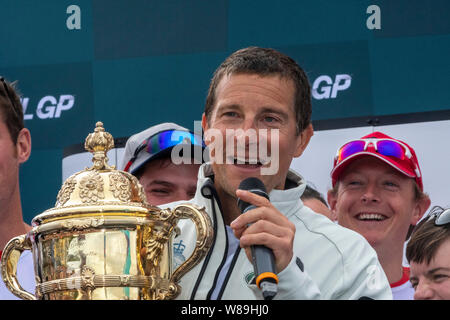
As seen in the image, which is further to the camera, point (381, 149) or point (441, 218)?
point (381, 149)

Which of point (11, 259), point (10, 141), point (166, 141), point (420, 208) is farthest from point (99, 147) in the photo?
point (420, 208)

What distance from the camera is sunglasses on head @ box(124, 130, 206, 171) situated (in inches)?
83.4

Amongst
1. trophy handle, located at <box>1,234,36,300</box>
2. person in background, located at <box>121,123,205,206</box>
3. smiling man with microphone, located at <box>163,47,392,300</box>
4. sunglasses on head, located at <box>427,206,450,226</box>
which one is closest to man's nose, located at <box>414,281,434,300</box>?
sunglasses on head, located at <box>427,206,450,226</box>

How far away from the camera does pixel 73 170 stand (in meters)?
3.29

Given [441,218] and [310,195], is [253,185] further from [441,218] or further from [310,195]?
[310,195]

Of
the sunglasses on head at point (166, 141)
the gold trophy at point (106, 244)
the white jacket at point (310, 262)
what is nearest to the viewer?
the gold trophy at point (106, 244)

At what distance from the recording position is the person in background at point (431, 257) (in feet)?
7.37

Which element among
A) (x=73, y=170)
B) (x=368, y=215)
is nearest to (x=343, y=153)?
(x=368, y=215)

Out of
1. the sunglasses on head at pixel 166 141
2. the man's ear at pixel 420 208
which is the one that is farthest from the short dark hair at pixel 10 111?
the man's ear at pixel 420 208

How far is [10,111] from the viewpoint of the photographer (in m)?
1.82

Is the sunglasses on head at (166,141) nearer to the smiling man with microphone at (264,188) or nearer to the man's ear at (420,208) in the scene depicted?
the smiling man with microphone at (264,188)

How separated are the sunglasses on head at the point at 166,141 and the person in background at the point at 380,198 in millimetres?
683

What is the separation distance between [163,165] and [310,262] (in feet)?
2.87

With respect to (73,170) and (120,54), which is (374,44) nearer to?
(120,54)
